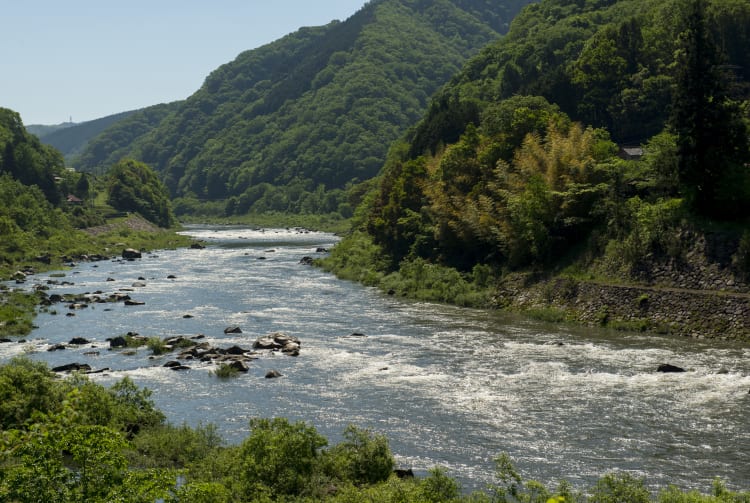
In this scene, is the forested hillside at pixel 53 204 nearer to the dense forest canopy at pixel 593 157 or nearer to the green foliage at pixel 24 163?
the green foliage at pixel 24 163

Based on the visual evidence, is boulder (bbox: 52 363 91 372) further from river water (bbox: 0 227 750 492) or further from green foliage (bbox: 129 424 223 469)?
green foliage (bbox: 129 424 223 469)

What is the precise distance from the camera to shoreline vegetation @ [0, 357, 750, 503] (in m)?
15.8

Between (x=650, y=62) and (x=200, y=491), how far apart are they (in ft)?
298

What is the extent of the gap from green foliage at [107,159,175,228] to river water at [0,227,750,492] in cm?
11551

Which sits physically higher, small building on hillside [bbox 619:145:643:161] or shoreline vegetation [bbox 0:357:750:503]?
small building on hillside [bbox 619:145:643:161]

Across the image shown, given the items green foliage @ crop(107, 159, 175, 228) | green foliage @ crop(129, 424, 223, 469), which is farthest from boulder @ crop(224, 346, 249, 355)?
green foliage @ crop(107, 159, 175, 228)

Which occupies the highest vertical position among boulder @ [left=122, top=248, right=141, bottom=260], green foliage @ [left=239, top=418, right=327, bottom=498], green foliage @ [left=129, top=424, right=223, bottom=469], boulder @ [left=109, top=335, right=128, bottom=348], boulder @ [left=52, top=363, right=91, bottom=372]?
green foliage @ [left=239, top=418, right=327, bottom=498]

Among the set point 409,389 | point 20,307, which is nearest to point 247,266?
point 20,307

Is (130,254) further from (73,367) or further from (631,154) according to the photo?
(73,367)

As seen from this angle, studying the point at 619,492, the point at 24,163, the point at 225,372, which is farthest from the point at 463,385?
the point at 24,163

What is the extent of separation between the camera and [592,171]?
197 feet

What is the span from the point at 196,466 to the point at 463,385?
49.9 ft

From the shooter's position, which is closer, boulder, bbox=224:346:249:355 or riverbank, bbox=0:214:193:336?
boulder, bbox=224:346:249:355

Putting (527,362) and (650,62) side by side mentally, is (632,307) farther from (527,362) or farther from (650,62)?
(650,62)
